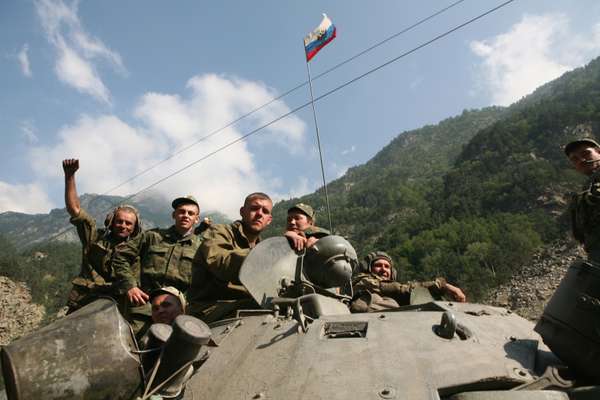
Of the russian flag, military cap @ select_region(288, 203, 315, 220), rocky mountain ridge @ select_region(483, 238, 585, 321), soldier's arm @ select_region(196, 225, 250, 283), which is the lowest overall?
rocky mountain ridge @ select_region(483, 238, 585, 321)

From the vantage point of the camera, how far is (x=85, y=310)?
2.54 m

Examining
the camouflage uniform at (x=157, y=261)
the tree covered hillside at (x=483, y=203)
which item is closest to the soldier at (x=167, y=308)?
the camouflage uniform at (x=157, y=261)

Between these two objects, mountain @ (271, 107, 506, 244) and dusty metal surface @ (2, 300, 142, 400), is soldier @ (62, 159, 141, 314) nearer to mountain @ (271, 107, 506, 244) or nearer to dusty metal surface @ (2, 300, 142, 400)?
dusty metal surface @ (2, 300, 142, 400)

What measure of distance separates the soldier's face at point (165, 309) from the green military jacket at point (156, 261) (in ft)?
3.20

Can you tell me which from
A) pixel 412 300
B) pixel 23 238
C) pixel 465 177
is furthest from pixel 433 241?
pixel 23 238

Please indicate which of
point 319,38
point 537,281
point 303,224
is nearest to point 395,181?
point 537,281

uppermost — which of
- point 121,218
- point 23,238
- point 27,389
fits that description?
point 23,238

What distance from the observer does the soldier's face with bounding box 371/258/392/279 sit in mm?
6480

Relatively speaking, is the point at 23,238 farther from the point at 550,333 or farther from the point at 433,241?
the point at 550,333

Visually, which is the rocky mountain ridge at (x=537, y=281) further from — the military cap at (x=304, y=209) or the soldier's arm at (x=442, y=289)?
the military cap at (x=304, y=209)

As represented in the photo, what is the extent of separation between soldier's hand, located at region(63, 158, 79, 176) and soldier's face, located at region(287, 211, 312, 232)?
259cm

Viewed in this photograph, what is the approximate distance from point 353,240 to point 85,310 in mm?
90725

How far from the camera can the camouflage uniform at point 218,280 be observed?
4.05 meters

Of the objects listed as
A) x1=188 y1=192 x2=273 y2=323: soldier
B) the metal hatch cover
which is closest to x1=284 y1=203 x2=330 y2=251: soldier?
x1=188 y1=192 x2=273 y2=323: soldier
